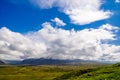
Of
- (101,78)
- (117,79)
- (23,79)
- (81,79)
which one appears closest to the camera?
(117,79)

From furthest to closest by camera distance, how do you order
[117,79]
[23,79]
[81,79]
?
[23,79], [81,79], [117,79]

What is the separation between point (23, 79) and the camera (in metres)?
180

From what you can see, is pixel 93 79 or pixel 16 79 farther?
pixel 16 79

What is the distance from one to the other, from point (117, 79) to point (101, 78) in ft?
12.4

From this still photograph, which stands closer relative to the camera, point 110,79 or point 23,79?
point 110,79

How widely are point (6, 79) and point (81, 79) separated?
157 m

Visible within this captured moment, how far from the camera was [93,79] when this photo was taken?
3416 centimetres

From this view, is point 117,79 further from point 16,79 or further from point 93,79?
point 16,79

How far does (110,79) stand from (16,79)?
515 feet

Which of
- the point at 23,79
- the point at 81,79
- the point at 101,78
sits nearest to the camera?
the point at 101,78

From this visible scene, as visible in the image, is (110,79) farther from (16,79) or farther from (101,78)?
(16,79)

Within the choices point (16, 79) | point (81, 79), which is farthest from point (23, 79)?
point (81, 79)

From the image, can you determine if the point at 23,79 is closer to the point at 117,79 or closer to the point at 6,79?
the point at 6,79

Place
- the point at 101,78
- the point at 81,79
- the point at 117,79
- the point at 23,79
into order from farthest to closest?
the point at 23,79
the point at 81,79
the point at 101,78
the point at 117,79
